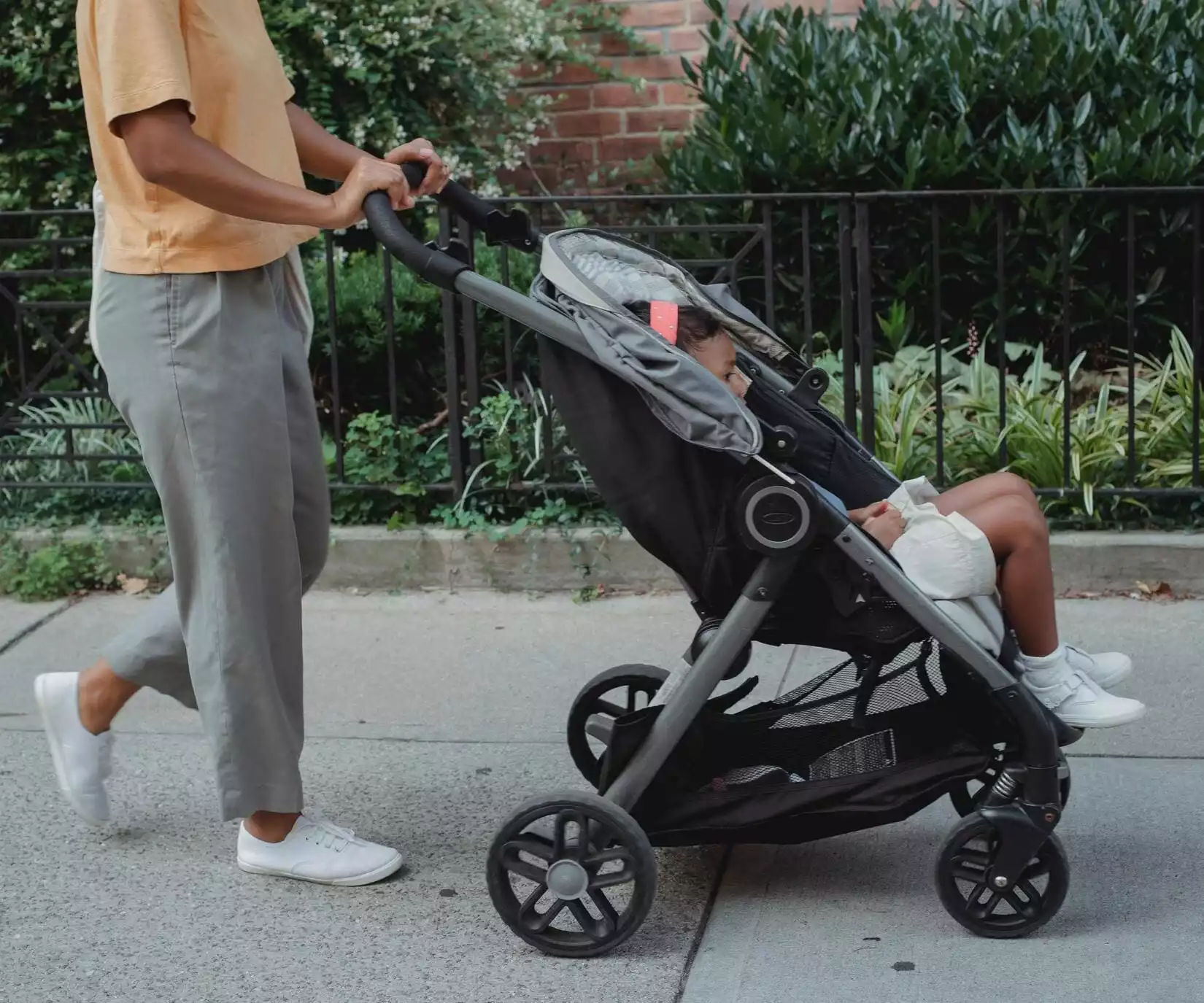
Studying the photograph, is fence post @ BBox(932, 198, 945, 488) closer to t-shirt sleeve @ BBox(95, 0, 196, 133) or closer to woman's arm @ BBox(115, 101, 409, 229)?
woman's arm @ BBox(115, 101, 409, 229)

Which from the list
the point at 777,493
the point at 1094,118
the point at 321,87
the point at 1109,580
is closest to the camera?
the point at 777,493

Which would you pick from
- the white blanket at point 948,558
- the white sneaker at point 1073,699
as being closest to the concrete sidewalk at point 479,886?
the white sneaker at point 1073,699

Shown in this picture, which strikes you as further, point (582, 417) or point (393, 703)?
point (393, 703)

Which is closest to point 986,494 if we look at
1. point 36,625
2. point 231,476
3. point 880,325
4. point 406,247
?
point 406,247

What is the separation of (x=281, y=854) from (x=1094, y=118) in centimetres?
385

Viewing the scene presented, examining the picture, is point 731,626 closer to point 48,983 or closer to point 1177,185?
point 48,983

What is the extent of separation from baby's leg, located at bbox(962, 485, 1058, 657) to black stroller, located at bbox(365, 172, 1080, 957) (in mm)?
58

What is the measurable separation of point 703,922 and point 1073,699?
82 centimetres

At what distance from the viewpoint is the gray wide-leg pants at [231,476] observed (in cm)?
313

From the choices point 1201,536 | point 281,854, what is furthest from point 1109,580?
point 281,854

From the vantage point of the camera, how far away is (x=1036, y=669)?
311 centimetres

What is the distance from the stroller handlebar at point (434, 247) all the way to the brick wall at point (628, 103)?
12.8 feet

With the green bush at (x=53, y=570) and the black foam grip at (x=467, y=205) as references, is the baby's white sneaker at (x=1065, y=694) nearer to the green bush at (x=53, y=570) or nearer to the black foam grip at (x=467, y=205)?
the black foam grip at (x=467, y=205)

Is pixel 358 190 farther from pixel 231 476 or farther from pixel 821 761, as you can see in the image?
pixel 821 761
